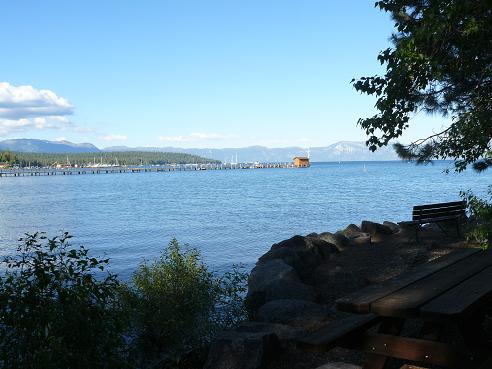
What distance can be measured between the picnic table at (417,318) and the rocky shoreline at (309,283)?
31.1 inches

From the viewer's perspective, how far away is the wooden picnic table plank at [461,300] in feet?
13.2

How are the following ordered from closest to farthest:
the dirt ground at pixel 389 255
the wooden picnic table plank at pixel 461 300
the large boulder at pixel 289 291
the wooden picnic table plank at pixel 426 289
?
1. the wooden picnic table plank at pixel 461 300
2. the wooden picnic table plank at pixel 426 289
3. the large boulder at pixel 289 291
4. the dirt ground at pixel 389 255

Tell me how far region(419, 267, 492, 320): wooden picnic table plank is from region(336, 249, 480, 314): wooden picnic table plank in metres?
0.42

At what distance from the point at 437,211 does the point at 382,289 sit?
385 inches

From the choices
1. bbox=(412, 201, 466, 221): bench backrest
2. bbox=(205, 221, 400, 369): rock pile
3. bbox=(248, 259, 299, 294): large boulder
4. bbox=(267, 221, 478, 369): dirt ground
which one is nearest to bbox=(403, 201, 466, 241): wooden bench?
bbox=(412, 201, 466, 221): bench backrest

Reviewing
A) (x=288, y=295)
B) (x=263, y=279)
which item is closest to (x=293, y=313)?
(x=288, y=295)

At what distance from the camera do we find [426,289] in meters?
4.75

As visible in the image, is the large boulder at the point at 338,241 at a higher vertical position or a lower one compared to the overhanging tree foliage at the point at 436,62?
lower

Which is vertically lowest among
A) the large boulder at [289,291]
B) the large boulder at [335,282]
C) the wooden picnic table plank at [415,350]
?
the large boulder at [335,282]

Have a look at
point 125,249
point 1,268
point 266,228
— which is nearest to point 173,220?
point 266,228

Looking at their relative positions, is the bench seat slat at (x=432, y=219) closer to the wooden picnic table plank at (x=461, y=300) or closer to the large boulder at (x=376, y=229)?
the large boulder at (x=376, y=229)

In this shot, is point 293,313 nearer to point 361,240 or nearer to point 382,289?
point 382,289

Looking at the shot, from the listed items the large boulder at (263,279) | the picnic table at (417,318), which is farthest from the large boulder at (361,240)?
the picnic table at (417,318)

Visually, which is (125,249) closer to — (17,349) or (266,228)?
(266,228)
